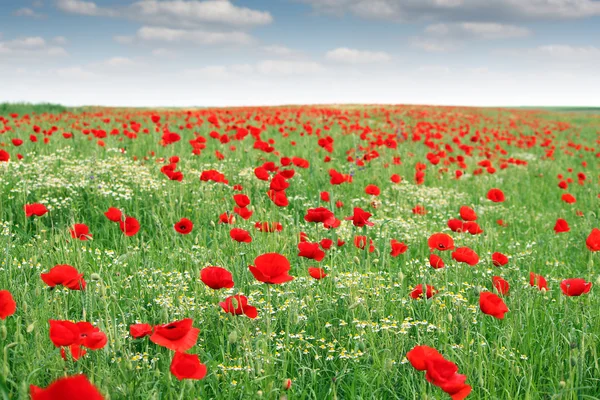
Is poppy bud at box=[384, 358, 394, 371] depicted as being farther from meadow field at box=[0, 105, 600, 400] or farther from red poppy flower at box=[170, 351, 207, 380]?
red poppy flower at box=[170, 351, 207, 380]

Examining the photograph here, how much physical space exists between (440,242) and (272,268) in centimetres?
143

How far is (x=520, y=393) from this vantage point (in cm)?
251

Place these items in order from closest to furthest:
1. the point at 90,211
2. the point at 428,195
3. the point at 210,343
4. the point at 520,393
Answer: the point at 520,393
the point at 210,343
the point at 90,211
the point at 428,195

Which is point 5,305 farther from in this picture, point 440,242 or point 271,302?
point 440,242

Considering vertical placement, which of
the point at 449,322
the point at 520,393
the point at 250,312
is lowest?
the point at 520,393

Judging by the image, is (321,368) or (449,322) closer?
(321,368)

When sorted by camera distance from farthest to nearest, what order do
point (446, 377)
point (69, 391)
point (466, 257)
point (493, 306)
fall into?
point (466, 257)
point (493, 306)
point (446, 377)
point (69, 391)

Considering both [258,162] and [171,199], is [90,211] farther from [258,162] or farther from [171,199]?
[258,162]

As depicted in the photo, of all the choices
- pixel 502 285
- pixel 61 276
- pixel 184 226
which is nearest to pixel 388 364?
pixel 502 285

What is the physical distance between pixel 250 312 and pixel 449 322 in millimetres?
1182

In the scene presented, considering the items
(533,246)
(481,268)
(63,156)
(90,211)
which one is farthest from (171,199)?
(533,246)

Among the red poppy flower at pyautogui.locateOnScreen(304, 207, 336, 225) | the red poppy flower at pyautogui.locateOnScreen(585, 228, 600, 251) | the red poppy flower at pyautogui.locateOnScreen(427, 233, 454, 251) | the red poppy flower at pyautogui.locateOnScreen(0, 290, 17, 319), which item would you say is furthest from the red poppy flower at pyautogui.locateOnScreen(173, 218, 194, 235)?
the red poppy flower at pyautogui.locateOnScreen(585, 228, 600, 251)

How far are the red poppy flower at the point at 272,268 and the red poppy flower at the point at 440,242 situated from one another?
1.31m

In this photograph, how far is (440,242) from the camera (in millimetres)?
3199
